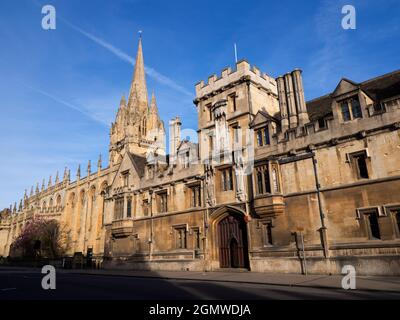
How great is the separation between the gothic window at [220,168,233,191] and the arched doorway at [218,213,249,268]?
1.94 metres

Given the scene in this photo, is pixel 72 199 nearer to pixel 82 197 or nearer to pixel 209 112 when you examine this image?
pixel 82 197

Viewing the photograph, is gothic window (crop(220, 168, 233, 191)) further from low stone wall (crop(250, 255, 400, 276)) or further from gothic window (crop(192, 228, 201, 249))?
low stone wall (crop(250, 255, 400, 276))

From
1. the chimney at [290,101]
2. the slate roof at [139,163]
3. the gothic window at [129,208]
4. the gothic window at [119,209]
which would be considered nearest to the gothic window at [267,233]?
the chimney at [290,101]

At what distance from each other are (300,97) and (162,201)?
1425 cm

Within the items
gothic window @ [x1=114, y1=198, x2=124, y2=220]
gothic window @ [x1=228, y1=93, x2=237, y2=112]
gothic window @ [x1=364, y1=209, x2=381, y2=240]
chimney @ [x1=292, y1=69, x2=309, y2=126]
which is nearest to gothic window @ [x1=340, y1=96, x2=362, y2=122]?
chimney @ [x1=292, y1=69, x2=309, y2=126]

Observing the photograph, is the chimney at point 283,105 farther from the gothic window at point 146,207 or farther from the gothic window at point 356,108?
the gothic window at point 146,207

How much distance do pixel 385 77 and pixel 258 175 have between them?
10281mm

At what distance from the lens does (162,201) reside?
27.0 meters

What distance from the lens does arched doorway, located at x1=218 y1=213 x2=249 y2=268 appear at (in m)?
20.7

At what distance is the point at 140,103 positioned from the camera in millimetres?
76688

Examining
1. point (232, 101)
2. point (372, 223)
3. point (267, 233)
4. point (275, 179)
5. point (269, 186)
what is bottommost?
point (267, 233)

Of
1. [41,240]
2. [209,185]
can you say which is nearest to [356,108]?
[209,185]
